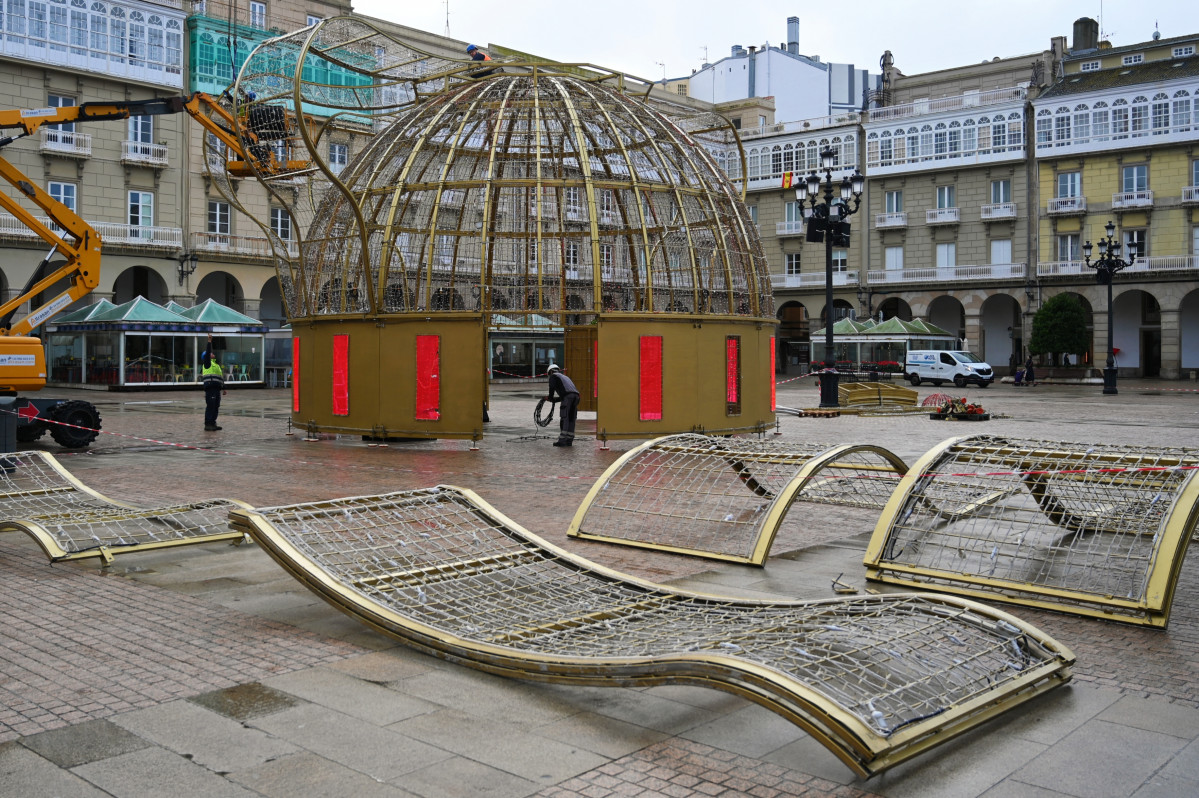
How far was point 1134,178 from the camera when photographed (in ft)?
169

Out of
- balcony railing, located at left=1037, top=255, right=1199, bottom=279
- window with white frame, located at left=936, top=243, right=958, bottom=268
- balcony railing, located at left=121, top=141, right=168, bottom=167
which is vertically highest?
balcony railing, located at left=121, top=141, right=168, bottom=167

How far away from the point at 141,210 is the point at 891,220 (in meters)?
38.6

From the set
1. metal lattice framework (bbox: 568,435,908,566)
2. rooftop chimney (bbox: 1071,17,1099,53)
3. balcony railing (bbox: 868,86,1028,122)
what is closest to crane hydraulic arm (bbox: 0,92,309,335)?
metal lattice framework (bbox: 568,435,908,566)

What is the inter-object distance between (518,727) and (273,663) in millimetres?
1773

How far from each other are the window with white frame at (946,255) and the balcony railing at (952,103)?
7.29 meters

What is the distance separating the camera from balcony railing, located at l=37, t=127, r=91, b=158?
40938mm

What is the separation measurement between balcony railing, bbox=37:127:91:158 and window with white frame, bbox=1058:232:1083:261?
1828 inches

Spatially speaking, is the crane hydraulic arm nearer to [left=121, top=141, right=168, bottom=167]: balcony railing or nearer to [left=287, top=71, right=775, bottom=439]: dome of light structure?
[left=287, top=71, right=775, bottom=439]: dome of light structure

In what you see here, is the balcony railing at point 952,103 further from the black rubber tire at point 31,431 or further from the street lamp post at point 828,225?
the black rubber tire at point 31,431

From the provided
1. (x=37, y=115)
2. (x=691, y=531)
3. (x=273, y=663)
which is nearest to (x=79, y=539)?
(x=273, y=663)

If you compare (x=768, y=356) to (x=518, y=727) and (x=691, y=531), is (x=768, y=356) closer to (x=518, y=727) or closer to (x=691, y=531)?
(x=691, y=531)

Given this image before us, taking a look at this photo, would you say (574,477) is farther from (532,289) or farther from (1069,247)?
(1069,247)

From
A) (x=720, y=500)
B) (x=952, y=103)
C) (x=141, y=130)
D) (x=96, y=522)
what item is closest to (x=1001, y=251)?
(x=952, y=103)

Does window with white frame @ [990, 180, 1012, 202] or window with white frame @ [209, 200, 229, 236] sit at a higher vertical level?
window with white frame @ [990, 180, 1012, 202]
